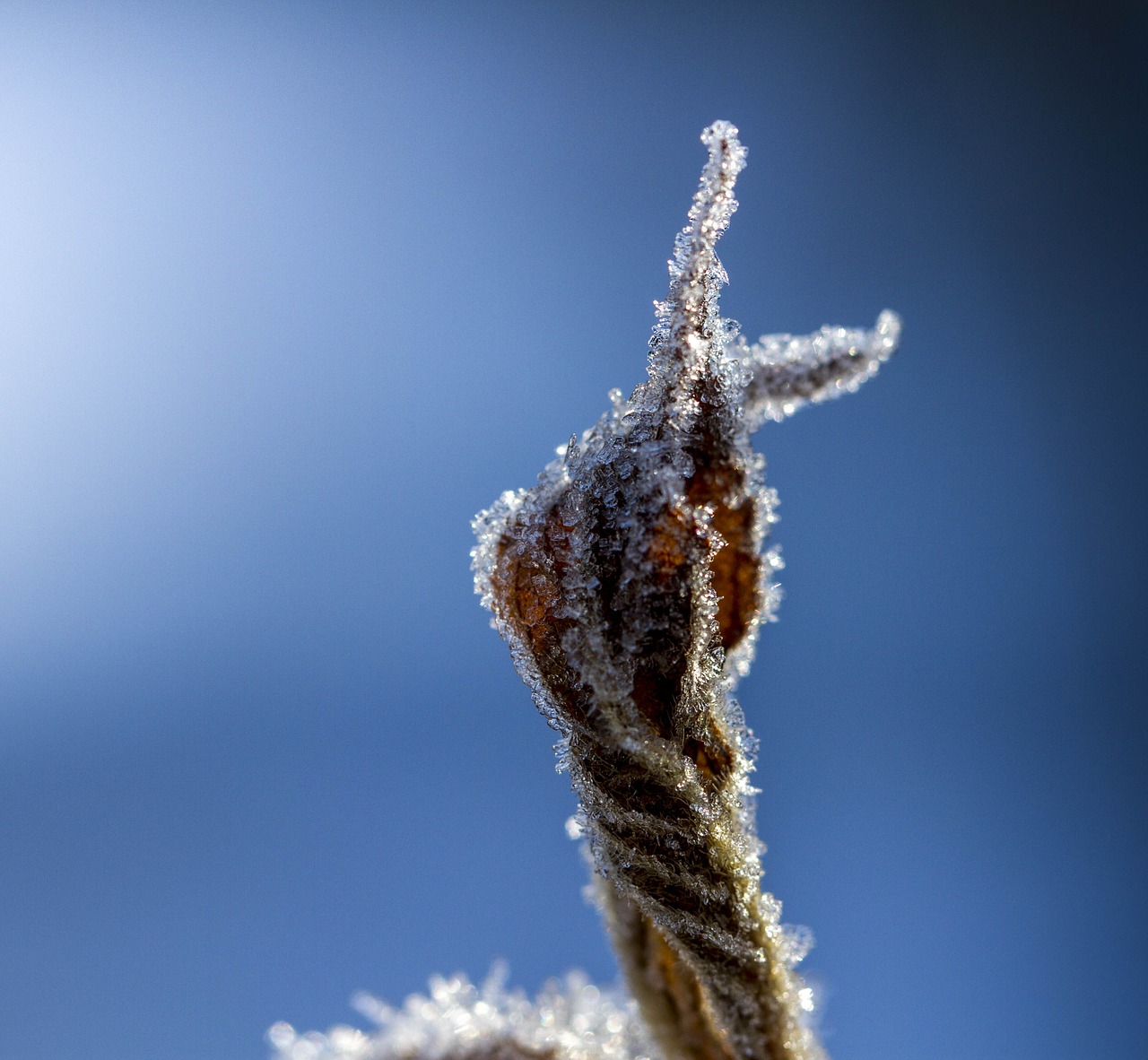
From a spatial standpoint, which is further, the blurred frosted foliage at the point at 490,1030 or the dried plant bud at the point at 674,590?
the blurred frosted foliage at the point at 490,1030

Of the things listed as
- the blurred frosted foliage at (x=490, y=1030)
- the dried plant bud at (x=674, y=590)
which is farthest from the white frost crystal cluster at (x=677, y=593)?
the blurred frosted foliage at (x=490, y=1030)

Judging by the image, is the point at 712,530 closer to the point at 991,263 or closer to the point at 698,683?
the point at 698,683

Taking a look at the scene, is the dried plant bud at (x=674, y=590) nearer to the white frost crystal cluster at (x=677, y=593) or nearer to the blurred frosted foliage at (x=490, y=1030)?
the white frost crystal cluster at (x=677, y=593)

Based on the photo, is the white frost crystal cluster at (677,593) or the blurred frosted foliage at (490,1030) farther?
the blurred frosted foliage at (490,1030)

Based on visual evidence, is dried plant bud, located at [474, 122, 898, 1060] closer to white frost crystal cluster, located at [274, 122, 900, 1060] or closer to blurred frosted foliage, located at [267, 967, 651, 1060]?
white frost crystal cluster, located at [274, 122, 900, 1060]

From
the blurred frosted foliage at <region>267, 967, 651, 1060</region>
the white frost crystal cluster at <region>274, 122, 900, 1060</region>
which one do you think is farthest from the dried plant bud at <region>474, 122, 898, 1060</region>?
the blurred frosted foliage at <region>267, 967, 651, 1060</region>

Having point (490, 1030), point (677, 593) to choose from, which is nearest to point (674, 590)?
point (677, 593)

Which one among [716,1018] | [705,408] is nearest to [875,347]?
[705,408]
